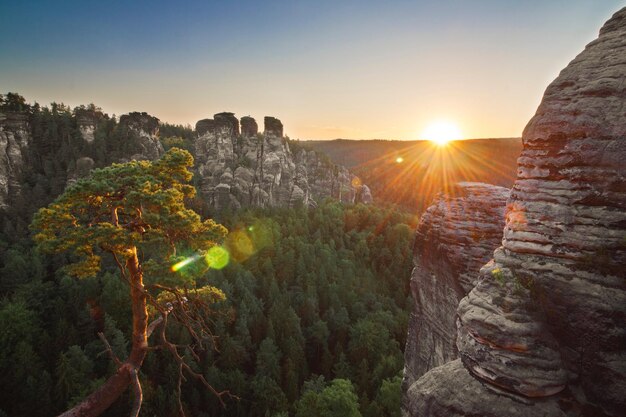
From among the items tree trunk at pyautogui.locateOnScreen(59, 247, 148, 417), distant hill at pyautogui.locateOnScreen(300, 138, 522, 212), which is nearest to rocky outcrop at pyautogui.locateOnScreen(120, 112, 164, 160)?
distant hill at pyautogui.locateOnScreen(300, 138, 522, 212)

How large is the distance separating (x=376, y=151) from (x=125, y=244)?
190 m

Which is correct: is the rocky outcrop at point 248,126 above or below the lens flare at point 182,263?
above

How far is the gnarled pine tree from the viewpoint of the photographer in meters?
8.64

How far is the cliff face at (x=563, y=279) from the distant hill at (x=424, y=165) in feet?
356

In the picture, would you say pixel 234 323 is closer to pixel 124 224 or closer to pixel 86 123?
pixel 124 224

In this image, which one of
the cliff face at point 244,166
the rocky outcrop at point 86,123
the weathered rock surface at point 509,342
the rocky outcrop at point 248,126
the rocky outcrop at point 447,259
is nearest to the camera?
the weathered rock surface at point 509,342

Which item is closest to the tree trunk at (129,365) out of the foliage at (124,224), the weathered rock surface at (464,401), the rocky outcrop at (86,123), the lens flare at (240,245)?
the foliage at (124,224)

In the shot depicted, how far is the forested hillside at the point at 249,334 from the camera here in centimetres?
2841

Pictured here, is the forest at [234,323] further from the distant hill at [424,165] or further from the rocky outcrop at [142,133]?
the distant hill at [424,165]

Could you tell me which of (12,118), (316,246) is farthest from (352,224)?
(12,118)

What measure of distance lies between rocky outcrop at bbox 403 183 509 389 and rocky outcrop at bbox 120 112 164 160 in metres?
63.9

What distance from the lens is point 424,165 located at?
16288cm

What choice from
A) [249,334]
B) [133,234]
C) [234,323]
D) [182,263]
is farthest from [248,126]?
[182,263]

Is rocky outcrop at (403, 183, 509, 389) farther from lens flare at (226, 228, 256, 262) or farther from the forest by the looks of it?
lens flare at (226, 228, 256, 262)
